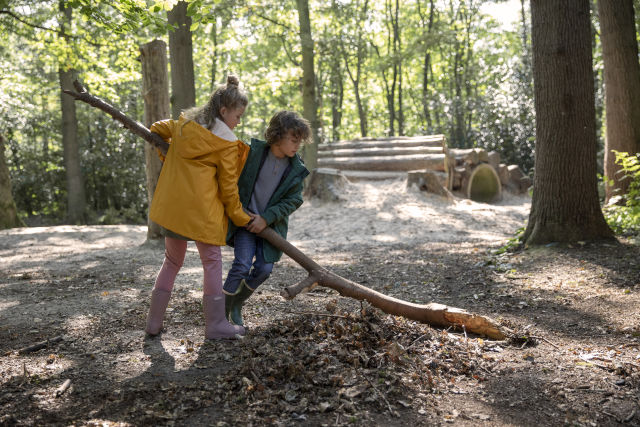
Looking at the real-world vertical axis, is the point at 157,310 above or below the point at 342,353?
above

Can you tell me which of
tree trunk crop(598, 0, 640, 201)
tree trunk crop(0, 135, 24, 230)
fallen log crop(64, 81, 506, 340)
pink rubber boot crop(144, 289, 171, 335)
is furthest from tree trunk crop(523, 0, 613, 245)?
tree trunk crop(0, 135, 24, 230)

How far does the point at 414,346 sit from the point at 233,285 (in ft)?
4.24

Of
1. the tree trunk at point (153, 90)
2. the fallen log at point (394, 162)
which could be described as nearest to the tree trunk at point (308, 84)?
the fallen log at point (394, 162)

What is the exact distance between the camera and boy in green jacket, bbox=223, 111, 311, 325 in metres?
3.52

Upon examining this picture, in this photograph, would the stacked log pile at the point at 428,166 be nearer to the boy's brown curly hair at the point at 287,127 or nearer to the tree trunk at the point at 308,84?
the tree trunk at the point at 308,84

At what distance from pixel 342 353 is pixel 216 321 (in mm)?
937

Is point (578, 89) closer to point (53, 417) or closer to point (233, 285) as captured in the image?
point (233, 285)

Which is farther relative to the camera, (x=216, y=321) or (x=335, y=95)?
(x=335, y=95)

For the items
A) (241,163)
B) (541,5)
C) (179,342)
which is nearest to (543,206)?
(541,5)

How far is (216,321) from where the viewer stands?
3508 millimetres

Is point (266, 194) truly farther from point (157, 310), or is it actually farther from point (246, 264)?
point (157, 310)

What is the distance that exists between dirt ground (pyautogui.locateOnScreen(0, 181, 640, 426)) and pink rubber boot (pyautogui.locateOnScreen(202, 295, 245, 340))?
75mm

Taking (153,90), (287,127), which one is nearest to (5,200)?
(153,90)

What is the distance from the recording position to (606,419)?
2.60 m
